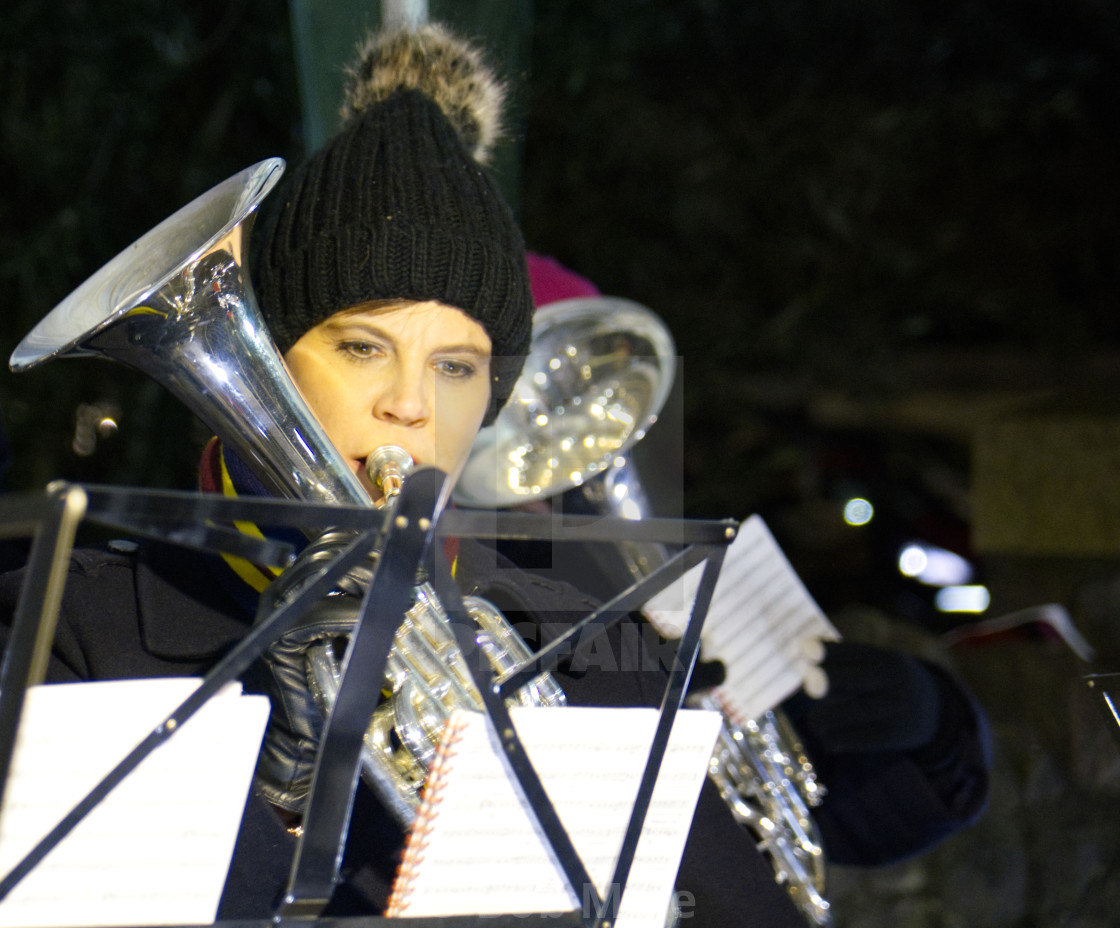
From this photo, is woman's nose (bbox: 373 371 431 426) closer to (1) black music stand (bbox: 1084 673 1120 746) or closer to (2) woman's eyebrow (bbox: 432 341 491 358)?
(2) woman's eyebrow (bbox: 432 341 491 358)

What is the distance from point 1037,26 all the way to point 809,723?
3278 mm

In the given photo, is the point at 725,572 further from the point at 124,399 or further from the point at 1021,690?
the point at 124,399

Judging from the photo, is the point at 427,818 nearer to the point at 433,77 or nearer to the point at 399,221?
the point at 399,221

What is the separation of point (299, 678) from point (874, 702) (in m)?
1.12

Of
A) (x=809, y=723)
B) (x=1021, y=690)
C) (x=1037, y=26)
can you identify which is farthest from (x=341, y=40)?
(x=1037, y=26)

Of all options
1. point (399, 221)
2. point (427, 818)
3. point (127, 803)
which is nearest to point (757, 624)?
point (399, 221)

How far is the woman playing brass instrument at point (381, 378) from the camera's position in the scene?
49.0 inches

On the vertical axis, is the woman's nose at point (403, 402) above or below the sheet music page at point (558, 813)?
above

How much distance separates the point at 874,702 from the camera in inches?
72.9

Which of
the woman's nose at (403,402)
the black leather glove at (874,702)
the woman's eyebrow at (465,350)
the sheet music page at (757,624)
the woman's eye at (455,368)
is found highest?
the woman's eyebrow at (465,350)

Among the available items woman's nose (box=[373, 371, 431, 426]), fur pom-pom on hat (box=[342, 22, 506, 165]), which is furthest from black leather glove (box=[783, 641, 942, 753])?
fur pom-pom on hat (box=[342, 22, 506, 165])

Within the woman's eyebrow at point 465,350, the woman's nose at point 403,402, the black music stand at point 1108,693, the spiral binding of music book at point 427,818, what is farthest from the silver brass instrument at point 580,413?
the spiral binding of music book at point 427,818

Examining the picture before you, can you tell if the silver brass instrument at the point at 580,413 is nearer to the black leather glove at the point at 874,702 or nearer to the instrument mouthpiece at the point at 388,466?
the black leather glove at the point at 874,702

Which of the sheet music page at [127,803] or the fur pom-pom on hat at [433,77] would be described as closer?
the sheet music page at [127,803]
